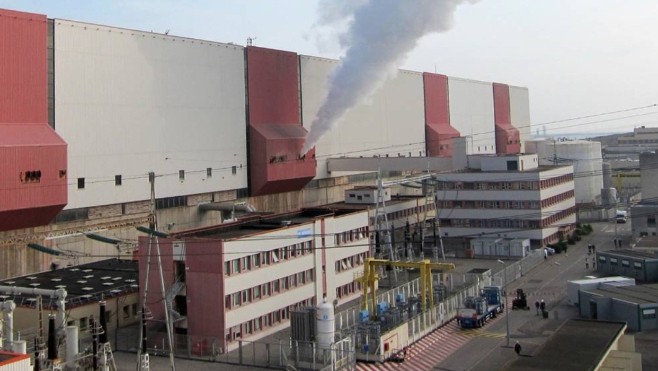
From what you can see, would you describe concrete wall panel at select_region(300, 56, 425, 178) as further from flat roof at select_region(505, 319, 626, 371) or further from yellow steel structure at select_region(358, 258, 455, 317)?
flat roof at select_region(505, 319, 626, 371)

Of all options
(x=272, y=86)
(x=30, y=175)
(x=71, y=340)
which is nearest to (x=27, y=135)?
(x=30, y=175)

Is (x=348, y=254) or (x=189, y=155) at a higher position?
(x=189, y=155)

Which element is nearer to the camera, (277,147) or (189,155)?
(189,155)

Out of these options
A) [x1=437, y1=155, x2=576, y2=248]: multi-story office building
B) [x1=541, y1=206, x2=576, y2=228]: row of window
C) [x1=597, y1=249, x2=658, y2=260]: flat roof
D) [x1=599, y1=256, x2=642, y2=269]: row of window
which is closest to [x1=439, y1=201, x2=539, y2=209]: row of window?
[x1=437, y1=155, x2=576, y2=248]: multi-story office building

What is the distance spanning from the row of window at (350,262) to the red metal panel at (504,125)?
4800cm

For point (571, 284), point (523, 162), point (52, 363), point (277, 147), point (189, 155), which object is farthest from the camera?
point (523, 162)

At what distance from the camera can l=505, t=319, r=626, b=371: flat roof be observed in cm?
1781

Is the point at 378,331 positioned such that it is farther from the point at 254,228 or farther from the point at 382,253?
the point at 382,253

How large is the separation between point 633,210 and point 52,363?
1584 inches

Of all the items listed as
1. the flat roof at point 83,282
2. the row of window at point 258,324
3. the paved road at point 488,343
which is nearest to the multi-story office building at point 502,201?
the paved road at point 488,343

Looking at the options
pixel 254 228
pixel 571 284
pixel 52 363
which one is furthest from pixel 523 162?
pixel 52 363

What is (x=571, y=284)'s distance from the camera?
101 ft

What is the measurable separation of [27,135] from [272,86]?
1808 centimetres

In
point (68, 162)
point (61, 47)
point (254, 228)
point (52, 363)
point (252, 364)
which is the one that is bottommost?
point (252, 364)
